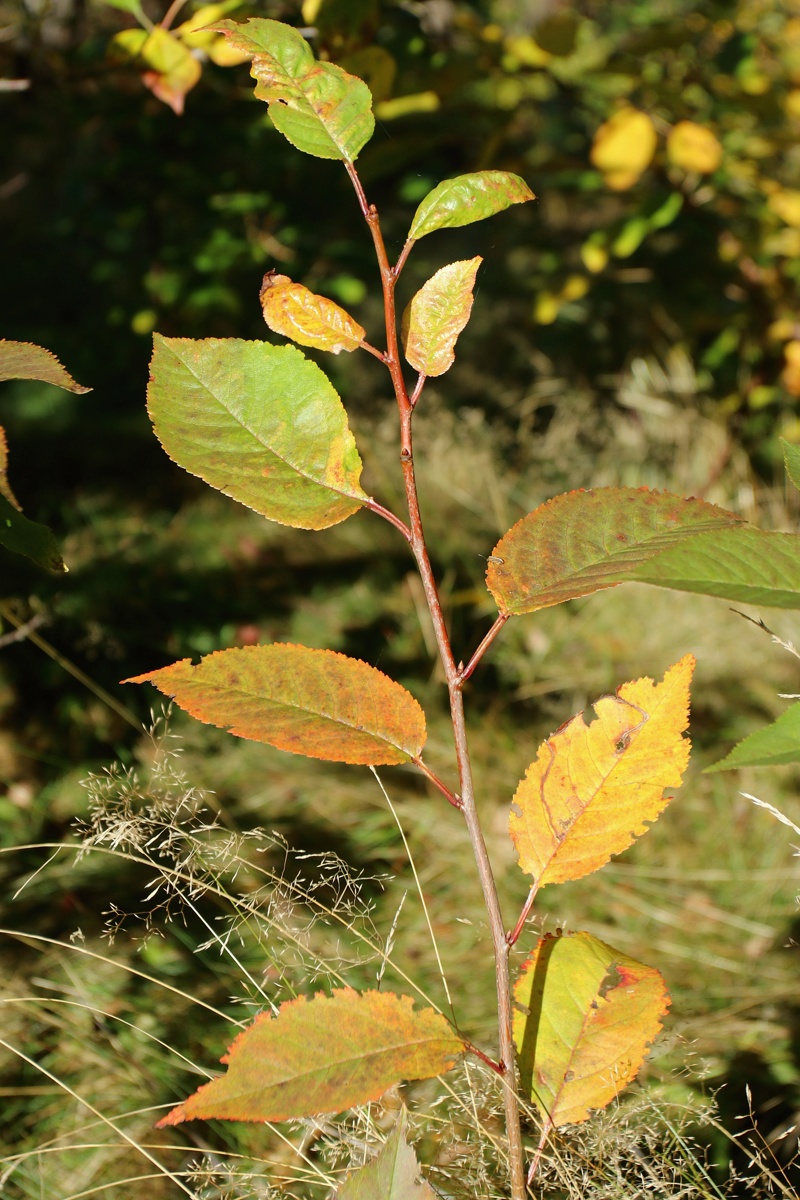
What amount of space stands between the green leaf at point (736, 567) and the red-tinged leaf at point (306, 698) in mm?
171

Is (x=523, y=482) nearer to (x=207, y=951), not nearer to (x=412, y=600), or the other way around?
(x=412, y=600)

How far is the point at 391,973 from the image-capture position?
4.48 ft

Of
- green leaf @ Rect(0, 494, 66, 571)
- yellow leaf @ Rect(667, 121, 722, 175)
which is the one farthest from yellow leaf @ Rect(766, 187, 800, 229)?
green leaf @ Rect(0, 494, 66, 571)

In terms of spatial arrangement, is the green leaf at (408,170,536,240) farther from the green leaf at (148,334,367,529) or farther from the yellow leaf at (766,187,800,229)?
the yellow leaf at (766,187,800,229)

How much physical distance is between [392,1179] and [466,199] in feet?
1.89

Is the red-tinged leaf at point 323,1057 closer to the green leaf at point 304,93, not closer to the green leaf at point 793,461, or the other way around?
the green leaf at point 793,461

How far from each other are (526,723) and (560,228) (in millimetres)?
2666

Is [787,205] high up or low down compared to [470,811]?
down

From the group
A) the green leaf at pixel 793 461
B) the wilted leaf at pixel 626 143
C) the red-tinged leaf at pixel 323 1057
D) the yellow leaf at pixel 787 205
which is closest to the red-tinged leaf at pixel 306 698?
the red-tinged leaf at pixel 323 1057

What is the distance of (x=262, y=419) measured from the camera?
62 centimetres

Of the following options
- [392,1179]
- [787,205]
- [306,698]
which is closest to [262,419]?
[306,698]

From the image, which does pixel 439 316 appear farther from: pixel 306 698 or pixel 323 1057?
pixel 323 1057

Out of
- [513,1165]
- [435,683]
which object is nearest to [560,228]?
[435,683]

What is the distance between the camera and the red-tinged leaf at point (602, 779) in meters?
0.61
